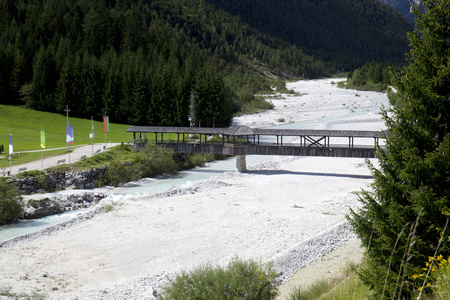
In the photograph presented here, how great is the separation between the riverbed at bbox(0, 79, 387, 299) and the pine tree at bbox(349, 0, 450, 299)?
8057 millimetres

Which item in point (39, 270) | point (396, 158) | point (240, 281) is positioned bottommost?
point (39, 270)

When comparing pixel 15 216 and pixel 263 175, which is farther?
pixel 263 175

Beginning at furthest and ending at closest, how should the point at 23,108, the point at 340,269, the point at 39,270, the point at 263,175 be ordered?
the point at 23,108, the point at 263,175, the point at 39,270, the point at 340,269

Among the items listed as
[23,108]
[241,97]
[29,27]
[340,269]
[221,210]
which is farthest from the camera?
[241,97]

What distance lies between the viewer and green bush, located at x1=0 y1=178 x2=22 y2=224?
29.2 m

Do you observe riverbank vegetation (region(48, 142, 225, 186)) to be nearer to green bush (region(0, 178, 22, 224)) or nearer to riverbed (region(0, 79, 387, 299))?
riverbed (region(0, 79, 387, 299))

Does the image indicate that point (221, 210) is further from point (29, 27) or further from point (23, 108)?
point (29, 27)

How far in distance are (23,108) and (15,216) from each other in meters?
49.9

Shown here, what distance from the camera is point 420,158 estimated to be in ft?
38.8

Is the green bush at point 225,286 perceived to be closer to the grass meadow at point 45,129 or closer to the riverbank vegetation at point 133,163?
the riverbank vegetation at point 133,163

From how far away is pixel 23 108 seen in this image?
75.0 meters

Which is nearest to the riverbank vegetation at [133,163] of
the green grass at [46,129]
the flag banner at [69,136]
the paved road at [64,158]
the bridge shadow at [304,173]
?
the paved road at [64,158]

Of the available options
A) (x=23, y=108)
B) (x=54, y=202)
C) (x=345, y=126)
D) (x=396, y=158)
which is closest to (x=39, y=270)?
(x=54, y=202)

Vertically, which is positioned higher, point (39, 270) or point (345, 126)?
point (345, 126)
